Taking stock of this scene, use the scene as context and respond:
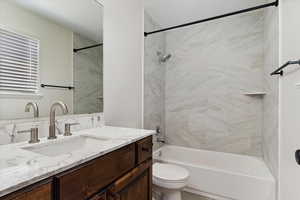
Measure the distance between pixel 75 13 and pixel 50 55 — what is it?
423 millimetres

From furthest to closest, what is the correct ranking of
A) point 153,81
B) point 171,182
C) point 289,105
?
point 153,81 < point 171,182 < point 289,105

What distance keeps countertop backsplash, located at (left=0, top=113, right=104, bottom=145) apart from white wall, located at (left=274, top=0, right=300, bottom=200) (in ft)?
5.12

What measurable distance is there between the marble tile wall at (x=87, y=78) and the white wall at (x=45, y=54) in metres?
0.06

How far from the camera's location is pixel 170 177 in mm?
1517

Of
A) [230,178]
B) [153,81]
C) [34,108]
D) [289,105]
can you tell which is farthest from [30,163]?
[153,81]

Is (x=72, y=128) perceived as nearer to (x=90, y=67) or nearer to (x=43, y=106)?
(x=43, y=106)

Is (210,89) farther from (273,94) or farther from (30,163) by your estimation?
(30,163)

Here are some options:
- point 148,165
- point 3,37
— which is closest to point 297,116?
point 148,165

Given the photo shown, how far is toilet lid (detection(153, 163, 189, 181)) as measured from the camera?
150 centimetres

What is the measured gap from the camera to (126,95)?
70.9 inches

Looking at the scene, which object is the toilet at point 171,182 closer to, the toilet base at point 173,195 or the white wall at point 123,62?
the toilet base at point 173,195

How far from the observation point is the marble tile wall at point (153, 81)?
7.29 ft

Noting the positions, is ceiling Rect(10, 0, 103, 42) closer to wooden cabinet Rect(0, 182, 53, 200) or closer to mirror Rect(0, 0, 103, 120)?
mirror Rect(0, 0, 103, 120)

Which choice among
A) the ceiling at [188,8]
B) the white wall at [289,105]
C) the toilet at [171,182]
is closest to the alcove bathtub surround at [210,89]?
the ceiling at [188,8]
